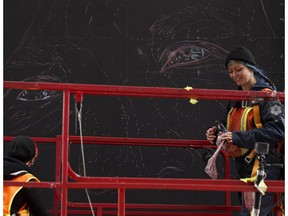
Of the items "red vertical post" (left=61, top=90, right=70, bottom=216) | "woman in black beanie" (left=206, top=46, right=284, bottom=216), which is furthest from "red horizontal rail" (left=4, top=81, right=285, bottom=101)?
"woman in black beanie" (left=206, top=46, right=284, bottom=216)

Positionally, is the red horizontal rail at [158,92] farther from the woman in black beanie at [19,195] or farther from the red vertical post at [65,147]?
the woman in black beanie at [19,195]

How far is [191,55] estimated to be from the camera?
7.19 meters

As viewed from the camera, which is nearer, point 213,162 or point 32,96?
point 213,162

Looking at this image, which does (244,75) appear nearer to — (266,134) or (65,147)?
(266,134)

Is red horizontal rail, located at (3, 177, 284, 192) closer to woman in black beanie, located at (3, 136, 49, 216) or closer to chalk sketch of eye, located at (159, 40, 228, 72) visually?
woman in black beanie, located at (3, 136, 49, 216)

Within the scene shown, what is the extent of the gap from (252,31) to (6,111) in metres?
2.66

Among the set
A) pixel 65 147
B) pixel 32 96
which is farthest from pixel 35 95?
pixel 65 147

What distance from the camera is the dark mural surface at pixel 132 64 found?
6.93m

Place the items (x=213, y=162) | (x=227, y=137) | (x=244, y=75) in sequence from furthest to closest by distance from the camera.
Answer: (x=244, y=75) → (x=213, y=162) → (x=227, y=137)

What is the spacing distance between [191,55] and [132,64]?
2.04 feet

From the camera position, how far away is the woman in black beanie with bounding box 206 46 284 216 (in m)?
4.02

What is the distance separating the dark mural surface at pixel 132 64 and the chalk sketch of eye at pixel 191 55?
10mm

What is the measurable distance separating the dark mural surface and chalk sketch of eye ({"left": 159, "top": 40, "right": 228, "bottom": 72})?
0.01 m

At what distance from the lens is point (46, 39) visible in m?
7.06
